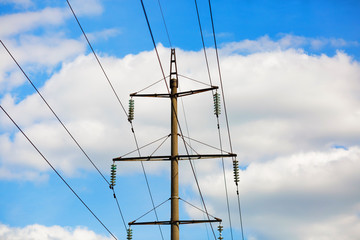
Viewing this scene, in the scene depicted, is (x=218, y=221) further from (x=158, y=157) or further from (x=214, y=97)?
(x=214, y=97)

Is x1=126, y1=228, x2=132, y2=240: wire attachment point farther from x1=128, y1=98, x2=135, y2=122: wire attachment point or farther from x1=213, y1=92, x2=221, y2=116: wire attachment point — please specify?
x1=213, y1=92, x2=221, y2=116: wire attachment point

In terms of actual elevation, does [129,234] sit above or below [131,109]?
below

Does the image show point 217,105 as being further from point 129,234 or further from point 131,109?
point 129,234

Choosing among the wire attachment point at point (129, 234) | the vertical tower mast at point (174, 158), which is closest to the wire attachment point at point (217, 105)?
the vertical tower mast at point (174, 158)

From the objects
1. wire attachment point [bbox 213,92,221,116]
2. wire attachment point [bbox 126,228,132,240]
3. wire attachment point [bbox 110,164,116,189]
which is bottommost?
wire attachment point [bbox 126,228,132,240]

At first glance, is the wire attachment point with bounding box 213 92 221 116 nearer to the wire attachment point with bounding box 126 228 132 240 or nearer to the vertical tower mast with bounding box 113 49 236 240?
the vertical tower mast with bounding box 113 49 236 240

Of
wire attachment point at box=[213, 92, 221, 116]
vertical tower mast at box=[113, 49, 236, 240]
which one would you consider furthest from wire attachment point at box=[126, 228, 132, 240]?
wire attachment point at box=[213, 92, 221, 116]

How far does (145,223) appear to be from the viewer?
19.9 m

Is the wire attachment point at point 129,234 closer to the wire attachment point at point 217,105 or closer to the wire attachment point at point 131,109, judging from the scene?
the wire attachment point at point 131,109

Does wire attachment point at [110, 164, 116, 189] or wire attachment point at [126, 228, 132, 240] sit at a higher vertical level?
wire attachment point at [110, 164, 116, 189]

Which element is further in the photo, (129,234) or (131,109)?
(131,109)

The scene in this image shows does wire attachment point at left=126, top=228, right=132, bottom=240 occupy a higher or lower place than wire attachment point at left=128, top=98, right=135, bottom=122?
lower

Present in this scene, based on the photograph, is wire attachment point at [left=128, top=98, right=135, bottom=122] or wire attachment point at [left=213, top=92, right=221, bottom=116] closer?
wire attachment point at [left=213, top=92, right=221, bottom=116]

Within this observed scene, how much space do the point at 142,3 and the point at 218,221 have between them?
11.8 m
